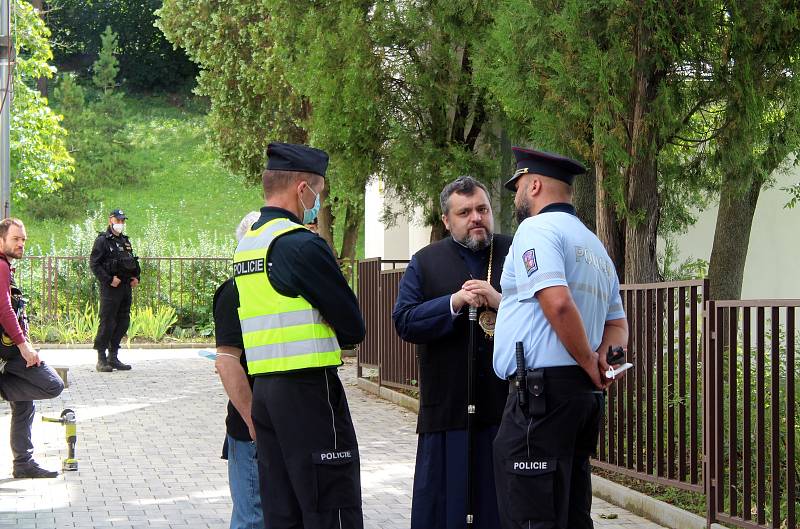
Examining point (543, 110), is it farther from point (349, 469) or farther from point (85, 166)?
point (85, 166)

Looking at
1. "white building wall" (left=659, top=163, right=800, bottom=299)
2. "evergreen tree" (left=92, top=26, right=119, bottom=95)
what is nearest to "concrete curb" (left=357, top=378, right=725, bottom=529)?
"white building wall" (left=659, top=163, right=800, bottom=299)

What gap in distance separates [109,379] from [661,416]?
10.9m

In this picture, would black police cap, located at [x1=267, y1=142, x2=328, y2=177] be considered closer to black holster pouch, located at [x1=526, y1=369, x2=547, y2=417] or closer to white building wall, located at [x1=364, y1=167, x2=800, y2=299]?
black holster pouch, located at [x1=526, y1=369, x2=547, y2=417]

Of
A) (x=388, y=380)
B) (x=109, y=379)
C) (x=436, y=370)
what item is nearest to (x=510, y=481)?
(x=436, y=370)

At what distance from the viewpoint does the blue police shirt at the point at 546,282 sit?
4727 mm

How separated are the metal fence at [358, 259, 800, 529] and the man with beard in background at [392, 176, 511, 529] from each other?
177cm

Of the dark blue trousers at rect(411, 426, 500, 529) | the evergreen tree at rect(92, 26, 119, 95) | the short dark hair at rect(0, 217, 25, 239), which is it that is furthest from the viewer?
the evergreen tree at rect(92, 26, 119, 95)

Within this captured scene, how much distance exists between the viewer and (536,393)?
4711mm

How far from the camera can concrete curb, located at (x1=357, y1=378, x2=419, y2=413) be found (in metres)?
13.9

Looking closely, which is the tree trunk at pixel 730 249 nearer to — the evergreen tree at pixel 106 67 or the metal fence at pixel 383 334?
the metal fence at pixel 383 334

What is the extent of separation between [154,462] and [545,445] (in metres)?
6.32

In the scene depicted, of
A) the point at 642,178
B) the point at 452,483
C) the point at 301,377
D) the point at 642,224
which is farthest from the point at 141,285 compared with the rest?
the point at 301,377

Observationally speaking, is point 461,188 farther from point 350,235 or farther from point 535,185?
point 350,235

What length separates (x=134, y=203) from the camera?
56188mm
